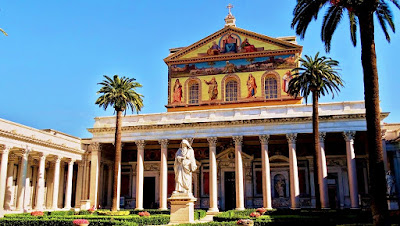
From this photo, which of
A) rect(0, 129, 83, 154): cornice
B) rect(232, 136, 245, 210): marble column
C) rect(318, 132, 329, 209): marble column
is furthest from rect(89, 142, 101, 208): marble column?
rect(318, 132, 329, 209): marble column

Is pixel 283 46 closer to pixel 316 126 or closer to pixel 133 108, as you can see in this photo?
pixel 316 126

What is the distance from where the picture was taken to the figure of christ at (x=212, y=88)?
1594 inches

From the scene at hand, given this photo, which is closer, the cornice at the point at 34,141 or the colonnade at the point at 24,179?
the cornice at the point at 34,141

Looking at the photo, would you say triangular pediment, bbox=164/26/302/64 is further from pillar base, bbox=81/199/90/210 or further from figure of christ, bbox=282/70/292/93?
pillar base, bbox=81/199/90/210

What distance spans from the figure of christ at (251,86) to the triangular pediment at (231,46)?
2478mm

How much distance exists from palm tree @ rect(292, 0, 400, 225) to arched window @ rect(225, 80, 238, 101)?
815 inches

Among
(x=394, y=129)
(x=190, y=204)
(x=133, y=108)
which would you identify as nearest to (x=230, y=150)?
(x=133, y=108)

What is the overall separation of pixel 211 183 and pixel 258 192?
244 inches

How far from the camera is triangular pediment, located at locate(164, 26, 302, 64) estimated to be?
3959 centimetres

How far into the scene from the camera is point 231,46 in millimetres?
40750

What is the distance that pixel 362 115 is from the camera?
32.6 m

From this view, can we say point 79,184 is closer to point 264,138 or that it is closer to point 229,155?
point 229,155

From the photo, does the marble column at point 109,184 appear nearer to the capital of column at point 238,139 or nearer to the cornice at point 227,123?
the cornice at point 227,123

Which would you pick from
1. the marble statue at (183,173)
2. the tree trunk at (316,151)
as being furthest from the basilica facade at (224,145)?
the marble statue at (183,173)
